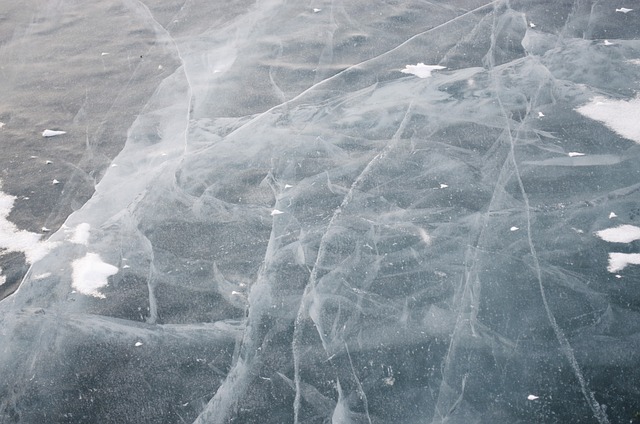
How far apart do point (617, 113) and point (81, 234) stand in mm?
2855

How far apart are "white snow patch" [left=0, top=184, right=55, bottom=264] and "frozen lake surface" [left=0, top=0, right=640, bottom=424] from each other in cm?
2

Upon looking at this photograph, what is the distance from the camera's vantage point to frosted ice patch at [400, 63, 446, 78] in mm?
3609

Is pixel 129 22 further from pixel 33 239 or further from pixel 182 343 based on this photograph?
pixel 182 343

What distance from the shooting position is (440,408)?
1944 millimetres

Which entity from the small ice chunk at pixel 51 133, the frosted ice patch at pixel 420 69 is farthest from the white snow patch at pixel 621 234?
the small ice chunk at pixel 51 133

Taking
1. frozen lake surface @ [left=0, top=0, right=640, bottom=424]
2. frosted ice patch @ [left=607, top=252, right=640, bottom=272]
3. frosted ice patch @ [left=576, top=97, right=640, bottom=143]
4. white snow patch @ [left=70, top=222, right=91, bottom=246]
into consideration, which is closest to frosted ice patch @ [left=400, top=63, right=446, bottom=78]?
frozen lake surface @ [left=0, top=0, right=640, bottom=424]

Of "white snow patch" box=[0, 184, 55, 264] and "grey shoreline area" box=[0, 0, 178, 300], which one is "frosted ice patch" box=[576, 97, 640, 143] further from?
"white snow patch" box=[0, 184, 55, 264]

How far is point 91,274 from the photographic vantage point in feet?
8.27

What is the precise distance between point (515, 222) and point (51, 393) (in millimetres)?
1997

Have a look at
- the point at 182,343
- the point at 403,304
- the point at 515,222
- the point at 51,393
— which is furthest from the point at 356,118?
the point at 51,393

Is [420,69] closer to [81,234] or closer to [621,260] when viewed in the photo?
[621,260]

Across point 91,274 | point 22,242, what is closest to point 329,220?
point 91,274

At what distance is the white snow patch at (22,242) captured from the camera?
8.66 feet

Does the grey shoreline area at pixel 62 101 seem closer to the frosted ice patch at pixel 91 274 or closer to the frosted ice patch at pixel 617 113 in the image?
the frosted ice patch at pixel 91 274
